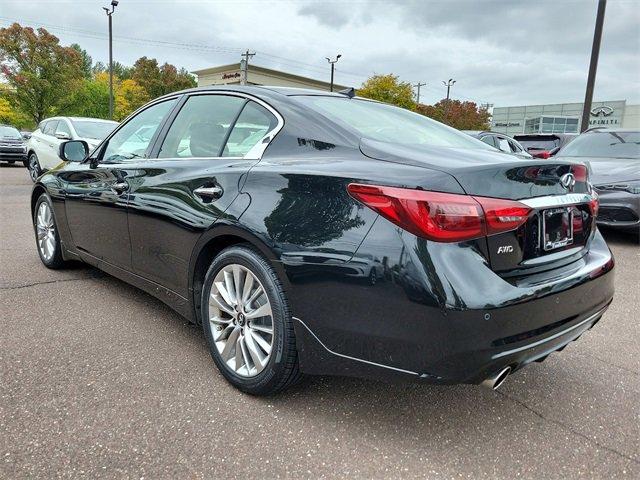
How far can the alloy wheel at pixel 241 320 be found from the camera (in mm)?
2350

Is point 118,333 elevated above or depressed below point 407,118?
below

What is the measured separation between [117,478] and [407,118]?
7.95 ft

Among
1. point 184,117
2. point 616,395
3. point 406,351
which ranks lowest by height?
point 616,395

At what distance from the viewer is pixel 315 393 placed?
2508mm

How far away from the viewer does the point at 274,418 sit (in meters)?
2.28

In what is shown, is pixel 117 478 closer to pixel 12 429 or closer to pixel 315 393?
pixel 12 429

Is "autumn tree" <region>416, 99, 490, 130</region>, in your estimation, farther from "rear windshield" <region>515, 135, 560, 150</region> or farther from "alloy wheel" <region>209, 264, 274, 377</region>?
"alloy wheel" <region>209, 264, 274, 377</region>

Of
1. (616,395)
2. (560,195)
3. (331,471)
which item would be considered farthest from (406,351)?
(616,395)

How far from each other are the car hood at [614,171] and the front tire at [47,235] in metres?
5.95

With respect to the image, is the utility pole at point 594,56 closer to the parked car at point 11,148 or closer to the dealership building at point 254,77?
the parked car at point 11,148

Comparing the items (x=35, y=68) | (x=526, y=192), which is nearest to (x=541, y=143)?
(x=526, y=192)

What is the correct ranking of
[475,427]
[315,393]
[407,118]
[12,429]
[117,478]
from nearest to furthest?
[117,478], [12,429], [475,427], [315,393], [407,118]

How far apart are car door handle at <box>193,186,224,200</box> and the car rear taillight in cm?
92

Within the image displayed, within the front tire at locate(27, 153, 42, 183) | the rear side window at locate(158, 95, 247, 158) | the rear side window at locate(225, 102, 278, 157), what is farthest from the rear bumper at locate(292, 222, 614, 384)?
the front tire at locate(27, 153, 42, 183)
